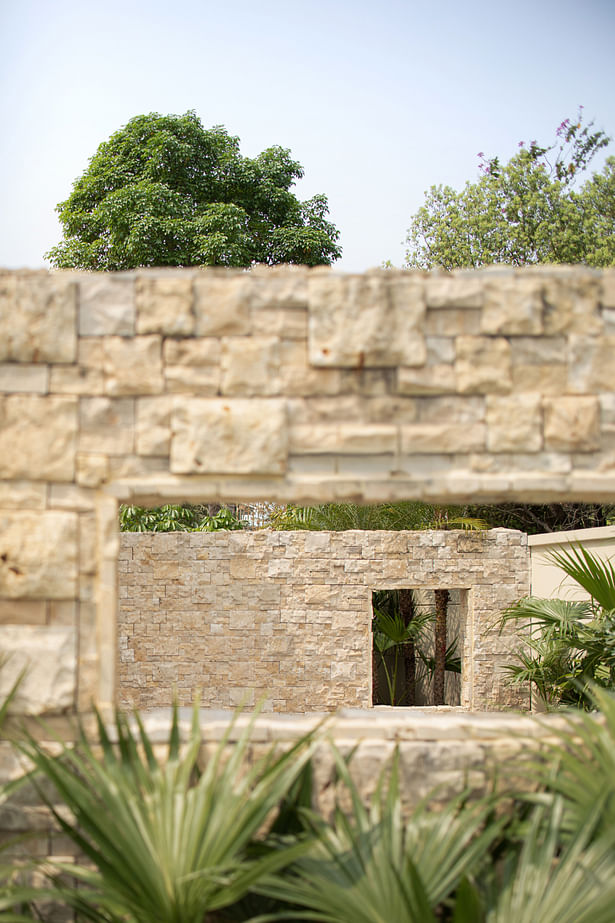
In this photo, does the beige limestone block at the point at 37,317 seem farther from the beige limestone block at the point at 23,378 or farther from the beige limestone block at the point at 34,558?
the beige limestone block at the point at 34,558

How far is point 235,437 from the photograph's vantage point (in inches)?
137

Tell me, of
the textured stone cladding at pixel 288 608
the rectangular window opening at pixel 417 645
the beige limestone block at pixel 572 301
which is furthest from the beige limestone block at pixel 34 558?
the rectangular window opening at pixel 417 645

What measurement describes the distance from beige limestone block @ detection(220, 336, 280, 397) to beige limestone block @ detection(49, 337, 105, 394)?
21.4 inches

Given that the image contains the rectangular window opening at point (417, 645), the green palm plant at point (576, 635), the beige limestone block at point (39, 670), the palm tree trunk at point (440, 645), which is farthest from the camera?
the rectangular window opening at point (417, 645)

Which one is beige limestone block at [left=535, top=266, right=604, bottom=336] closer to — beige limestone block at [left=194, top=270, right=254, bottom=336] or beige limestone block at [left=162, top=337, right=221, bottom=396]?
beige limestone block at [left=194, top=270, right=254, bottom=336]

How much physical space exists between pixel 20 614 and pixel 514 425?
2.29 meters

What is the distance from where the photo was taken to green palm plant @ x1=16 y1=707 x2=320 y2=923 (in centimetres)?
280

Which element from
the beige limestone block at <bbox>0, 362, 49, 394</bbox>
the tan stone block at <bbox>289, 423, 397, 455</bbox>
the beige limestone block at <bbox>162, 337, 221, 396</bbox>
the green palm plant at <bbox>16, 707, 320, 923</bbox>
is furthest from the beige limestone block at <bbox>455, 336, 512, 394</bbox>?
the beige limestone block at <bbox>0, 362, 49, 394</bbox>

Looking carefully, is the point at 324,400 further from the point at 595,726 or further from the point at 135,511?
the point at 135,511

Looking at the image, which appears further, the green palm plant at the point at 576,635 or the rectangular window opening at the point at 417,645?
the rectangular window opening at the point at 417,645

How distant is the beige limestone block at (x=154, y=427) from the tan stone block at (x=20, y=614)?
2.64 ft

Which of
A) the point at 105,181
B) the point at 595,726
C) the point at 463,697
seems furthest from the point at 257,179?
the point at 595,726

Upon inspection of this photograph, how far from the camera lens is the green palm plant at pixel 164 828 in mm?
2797

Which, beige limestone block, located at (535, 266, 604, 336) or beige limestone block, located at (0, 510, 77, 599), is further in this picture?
beige limestone block, located at (535, 266, 604, 336)
